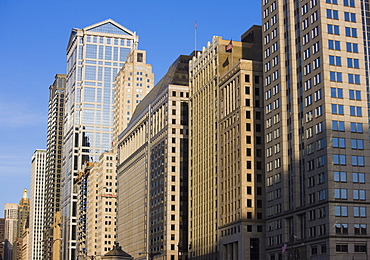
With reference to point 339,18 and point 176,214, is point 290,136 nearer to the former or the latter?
point 339,18

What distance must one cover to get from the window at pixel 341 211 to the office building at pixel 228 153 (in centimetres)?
3168

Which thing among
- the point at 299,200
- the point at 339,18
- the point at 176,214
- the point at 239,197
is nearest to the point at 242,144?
the point at 239,197

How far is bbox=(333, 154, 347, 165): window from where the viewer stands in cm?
12294

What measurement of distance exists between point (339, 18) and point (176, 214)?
87.7 m

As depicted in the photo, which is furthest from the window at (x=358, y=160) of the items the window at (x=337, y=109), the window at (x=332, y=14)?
the window at (x=332, y=14)

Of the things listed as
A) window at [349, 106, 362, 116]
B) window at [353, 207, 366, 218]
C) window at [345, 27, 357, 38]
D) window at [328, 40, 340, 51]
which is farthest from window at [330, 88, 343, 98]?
window at [353, 207, 366, 218]

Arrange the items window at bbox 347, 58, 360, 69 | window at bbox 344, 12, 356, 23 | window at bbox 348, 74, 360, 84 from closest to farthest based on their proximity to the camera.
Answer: window at bbox 348, 74, 360, 84 → window at bbox 347, 58, 360, 69 → window at bbox 344, 12, 356, 23

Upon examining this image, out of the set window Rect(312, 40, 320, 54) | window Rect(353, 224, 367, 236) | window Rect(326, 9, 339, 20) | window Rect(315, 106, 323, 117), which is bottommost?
window Rect(353, 224, 367, 236)

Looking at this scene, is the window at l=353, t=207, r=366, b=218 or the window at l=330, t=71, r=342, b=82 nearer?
the window at l=353, t=207, r=366, b=218

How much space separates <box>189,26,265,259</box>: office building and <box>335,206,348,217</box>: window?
3168 cm

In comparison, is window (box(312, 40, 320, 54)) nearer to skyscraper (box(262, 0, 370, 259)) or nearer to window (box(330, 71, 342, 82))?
skyscraper (box(262, 0, 370, 259))

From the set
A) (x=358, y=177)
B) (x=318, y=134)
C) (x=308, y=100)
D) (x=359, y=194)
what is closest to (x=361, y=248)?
(x=359, y=194)

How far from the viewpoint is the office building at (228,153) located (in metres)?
151

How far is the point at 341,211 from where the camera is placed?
12125 cm
